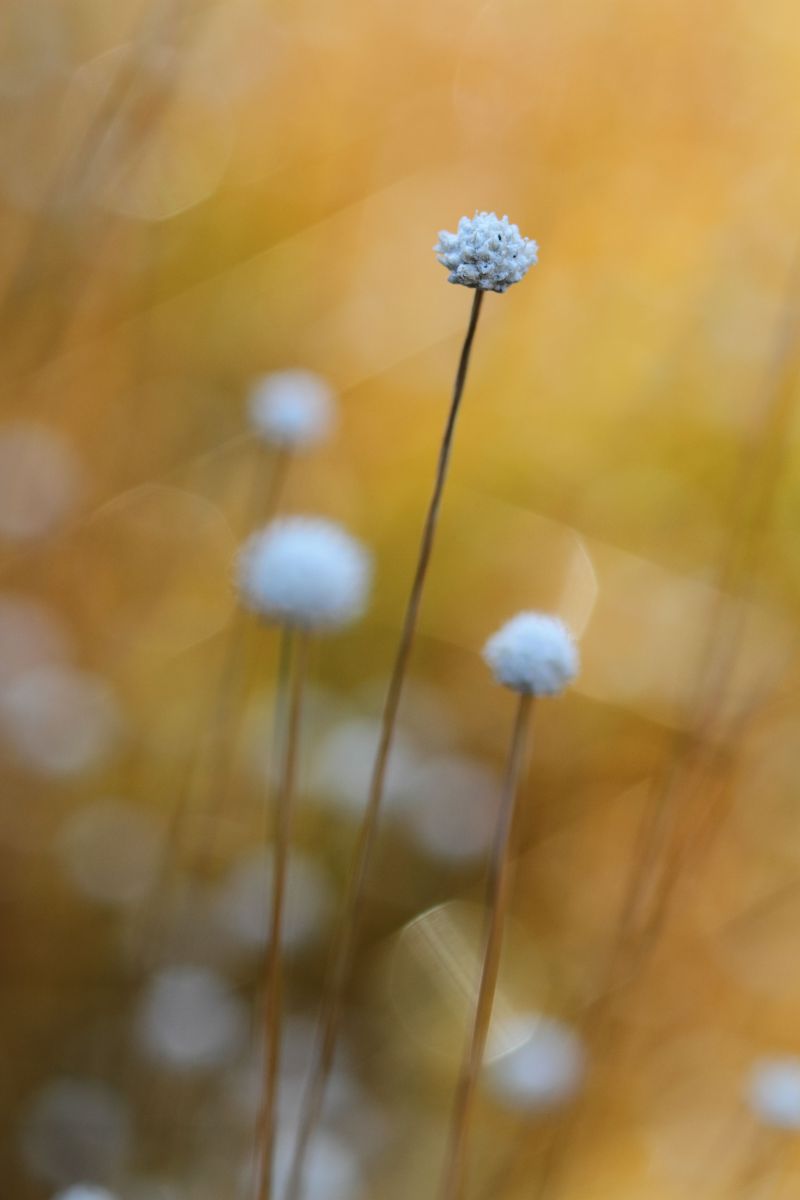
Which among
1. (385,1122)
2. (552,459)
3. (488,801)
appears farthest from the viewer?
(552,459)

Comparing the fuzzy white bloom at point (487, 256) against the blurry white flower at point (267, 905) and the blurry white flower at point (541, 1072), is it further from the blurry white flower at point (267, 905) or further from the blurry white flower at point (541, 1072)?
the blurry white flower at point (267, 905)

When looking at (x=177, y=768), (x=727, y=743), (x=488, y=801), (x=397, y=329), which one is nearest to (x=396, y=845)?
(x=488, y=801)

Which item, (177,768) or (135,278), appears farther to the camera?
(135,278)

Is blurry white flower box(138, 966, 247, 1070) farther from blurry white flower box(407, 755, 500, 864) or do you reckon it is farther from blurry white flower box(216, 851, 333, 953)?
blurry white flower box(407, 755, 500, 864)

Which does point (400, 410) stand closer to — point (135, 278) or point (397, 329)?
point (397, 329)

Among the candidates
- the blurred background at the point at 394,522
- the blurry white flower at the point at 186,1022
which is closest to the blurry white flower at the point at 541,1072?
the blurred background at the point at 394,522

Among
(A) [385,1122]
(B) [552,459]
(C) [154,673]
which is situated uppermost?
(B) [552,459]
